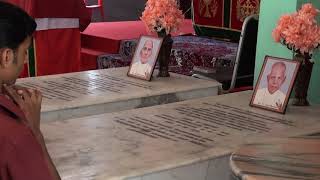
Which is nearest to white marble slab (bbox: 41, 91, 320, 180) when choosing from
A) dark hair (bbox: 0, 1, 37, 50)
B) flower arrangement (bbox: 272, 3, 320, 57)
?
flower arrangement (bbox: 272, 3, 320, 57)

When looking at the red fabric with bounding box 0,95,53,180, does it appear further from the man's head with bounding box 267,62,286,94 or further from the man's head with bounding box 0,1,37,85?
the man's head with bounding box 267,62,286,94

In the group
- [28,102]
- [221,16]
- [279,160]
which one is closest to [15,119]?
[28,102]

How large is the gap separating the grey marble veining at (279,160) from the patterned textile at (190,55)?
2094 millimetres

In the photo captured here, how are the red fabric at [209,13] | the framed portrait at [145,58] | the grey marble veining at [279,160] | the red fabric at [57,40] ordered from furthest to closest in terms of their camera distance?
the red fabric at [209,13] → the red fabric at [57,40] → the framed portrait at [145,58] → the grey marble veining at [279,160]

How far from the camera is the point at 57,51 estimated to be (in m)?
4.15

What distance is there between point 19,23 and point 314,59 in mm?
1783

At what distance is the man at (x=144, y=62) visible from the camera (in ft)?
8.93

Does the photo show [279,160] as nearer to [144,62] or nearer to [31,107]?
[31,107]

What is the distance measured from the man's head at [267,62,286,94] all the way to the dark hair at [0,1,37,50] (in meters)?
1.30

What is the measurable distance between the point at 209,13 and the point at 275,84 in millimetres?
2906

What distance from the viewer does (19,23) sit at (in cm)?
110

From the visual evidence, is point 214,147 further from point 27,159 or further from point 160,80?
point 160,80

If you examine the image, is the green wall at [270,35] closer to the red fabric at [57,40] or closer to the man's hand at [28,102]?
the man's hand at [28,102]

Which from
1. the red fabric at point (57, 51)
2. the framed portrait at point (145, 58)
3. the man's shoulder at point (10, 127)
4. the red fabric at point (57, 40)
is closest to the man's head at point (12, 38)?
the man's shoulder at point (10, 127)
